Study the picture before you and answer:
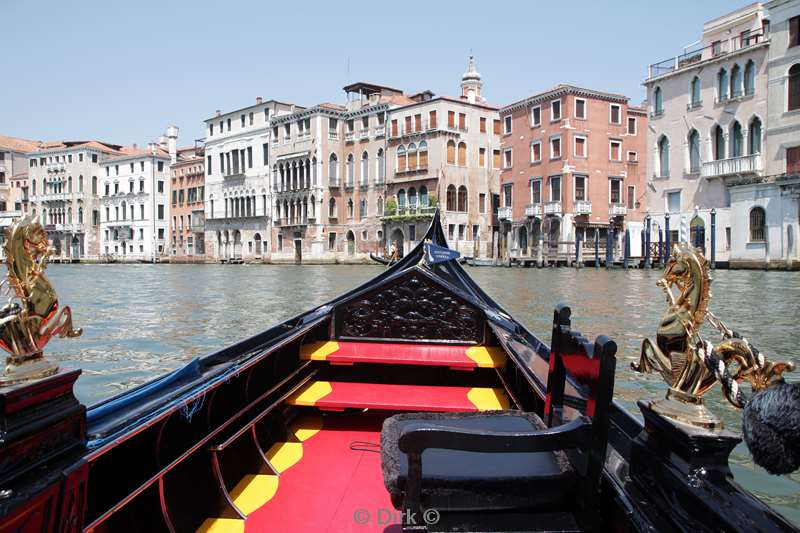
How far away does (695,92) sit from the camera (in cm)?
1902

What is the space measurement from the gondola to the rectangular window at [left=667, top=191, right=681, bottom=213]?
19103mm

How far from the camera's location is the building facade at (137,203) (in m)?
36.9

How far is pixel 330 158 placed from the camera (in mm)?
28812

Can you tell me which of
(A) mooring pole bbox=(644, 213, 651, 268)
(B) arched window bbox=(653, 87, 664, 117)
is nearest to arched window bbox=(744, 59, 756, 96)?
(B) arched window bbox=(653, 87, 664, 117)

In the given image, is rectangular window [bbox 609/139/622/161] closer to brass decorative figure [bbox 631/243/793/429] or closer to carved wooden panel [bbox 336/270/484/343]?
carved wooden panel [bbox 336/270/484/343]

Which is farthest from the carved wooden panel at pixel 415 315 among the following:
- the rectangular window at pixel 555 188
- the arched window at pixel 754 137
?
the rectangular window at pixel 555 188

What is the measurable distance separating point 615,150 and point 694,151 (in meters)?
3.80

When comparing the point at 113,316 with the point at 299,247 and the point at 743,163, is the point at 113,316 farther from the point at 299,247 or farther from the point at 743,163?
the point at 299,247

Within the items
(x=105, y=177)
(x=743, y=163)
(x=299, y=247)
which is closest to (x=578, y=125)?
(x=743, y=163)

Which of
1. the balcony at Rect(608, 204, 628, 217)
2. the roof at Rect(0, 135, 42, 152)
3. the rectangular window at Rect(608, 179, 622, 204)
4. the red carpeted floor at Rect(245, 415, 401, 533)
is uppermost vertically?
the roof at Rect(0, 135, 42, 152)

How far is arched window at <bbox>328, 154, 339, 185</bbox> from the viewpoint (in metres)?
28.8

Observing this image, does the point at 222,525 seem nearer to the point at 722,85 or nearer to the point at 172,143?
the point at 722,85

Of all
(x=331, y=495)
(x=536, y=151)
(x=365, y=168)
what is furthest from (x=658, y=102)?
(x=331, y=495)

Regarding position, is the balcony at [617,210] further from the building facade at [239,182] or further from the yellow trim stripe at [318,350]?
the yellow trim stripe at [318,350]
